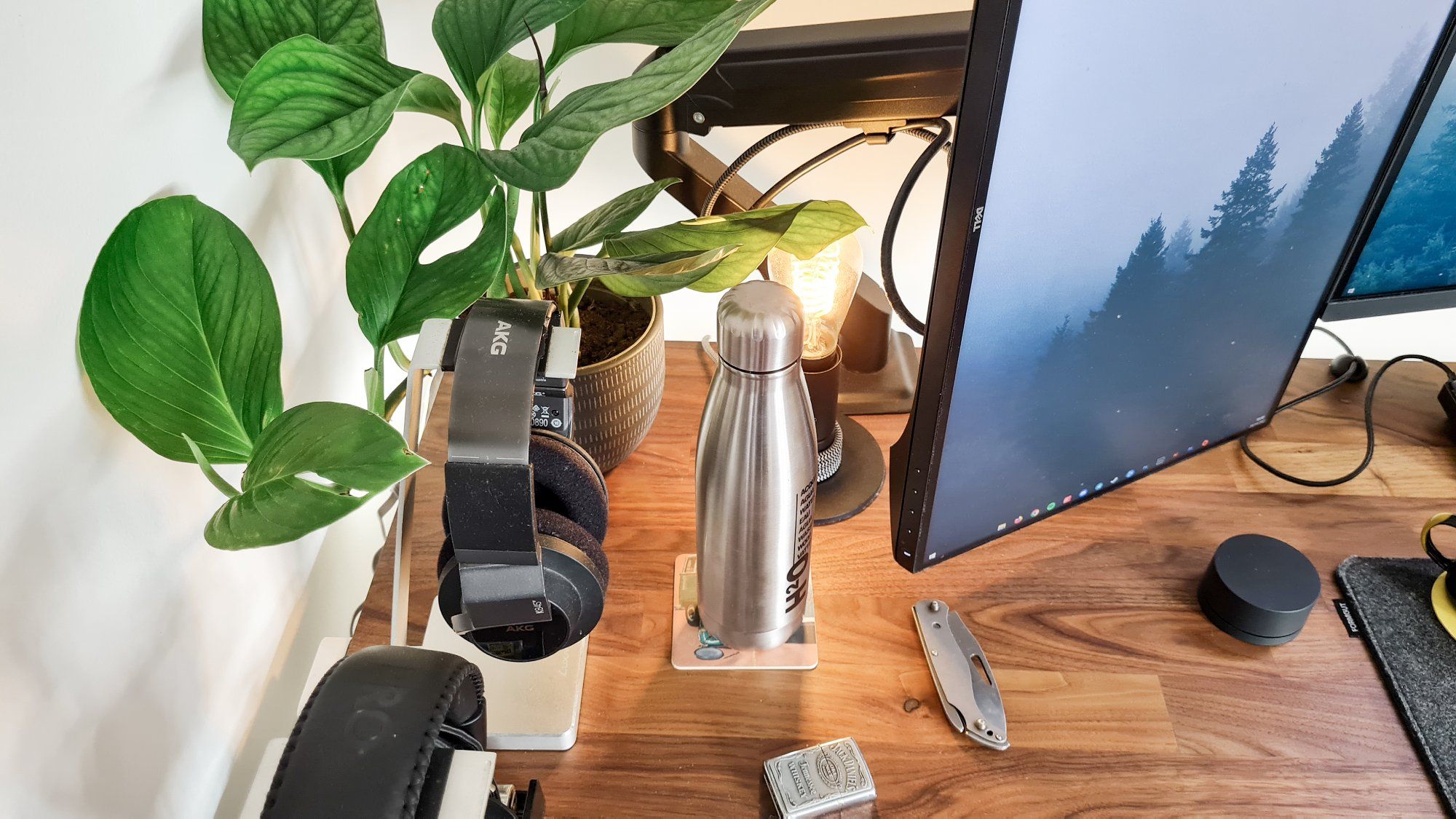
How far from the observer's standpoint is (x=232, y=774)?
69 centimetres

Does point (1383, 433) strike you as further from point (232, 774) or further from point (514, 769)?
point (232, 774)

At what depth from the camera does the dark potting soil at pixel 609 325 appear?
0.73 metres

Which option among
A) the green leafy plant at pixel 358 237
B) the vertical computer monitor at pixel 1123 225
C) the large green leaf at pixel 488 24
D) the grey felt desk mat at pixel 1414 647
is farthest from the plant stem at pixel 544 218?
the grey felt desk mat at pixel 1414 647

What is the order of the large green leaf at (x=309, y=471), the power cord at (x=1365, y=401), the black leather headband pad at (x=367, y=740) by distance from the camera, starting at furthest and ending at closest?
1. the power cord at (x=1365, y=401)
2. the large green leaf at (x=309, y=471)
3. the black leather headband pad at (x=367, y=740)

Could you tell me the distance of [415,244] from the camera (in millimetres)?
630

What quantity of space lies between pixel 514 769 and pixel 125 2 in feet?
1.76

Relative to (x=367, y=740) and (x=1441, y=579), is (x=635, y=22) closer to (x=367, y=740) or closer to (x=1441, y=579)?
(x=367, y=740)

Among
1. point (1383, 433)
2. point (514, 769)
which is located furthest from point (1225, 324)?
point (514, 769)

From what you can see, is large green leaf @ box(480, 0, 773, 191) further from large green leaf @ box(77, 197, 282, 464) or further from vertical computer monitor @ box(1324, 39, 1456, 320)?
vertical computer monitor @ box(1324, 39, 1456, 320)

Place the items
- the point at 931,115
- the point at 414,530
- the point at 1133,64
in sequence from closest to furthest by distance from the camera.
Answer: the point at 1133,64, the point at 931,115, the point at 414,530

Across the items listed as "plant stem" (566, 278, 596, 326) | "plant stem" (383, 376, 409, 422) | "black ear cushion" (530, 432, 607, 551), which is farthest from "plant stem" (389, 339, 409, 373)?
A: "black ear cushion" (530, 432, 607, 551)

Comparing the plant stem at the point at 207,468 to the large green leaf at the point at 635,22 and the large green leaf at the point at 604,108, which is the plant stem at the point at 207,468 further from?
the large green leaf at the point at 635,22

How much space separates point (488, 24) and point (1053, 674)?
0.60 m

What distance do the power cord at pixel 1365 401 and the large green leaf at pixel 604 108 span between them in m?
0.56
